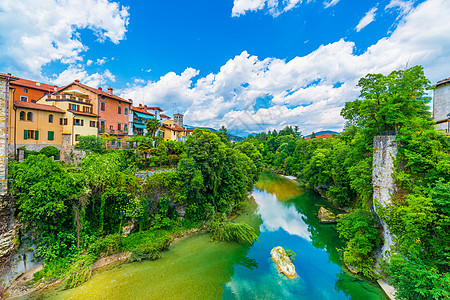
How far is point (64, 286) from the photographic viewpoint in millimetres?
10062

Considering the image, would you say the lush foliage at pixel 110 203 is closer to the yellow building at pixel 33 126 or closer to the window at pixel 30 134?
the yellow building at pixel 33 126

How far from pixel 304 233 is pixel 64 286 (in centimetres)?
1909

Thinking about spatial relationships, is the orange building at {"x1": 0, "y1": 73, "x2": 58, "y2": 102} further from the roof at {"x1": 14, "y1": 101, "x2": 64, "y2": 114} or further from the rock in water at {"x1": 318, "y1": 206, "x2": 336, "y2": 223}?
the rock in water at {"x1": 318, "y1": 206, "x2": 336, "y2": 223}

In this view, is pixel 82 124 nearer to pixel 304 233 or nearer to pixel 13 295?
pixel 13 295

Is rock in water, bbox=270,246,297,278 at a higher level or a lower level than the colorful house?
lower

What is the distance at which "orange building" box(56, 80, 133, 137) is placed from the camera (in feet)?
75.4

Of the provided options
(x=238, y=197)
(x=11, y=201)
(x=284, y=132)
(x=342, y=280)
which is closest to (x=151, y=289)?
(x=11, y=201)

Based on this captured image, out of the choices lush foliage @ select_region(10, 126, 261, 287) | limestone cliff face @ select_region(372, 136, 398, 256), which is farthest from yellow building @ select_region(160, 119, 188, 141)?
limestone cliff face @ select_region(372, 136, 398, 256)

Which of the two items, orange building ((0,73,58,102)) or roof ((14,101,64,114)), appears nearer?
roof ((14,101,64,114))

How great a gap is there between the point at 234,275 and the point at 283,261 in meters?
3.73

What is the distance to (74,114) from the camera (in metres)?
20.0

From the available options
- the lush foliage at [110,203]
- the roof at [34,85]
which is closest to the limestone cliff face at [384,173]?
the lush foliage at [110,203]

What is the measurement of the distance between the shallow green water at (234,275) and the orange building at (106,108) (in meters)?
18.5

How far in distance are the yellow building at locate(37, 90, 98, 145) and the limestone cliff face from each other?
27.3m
